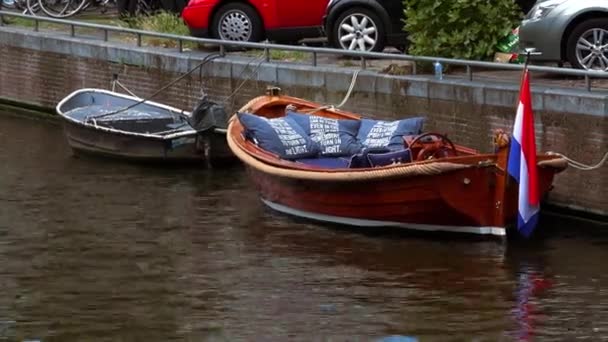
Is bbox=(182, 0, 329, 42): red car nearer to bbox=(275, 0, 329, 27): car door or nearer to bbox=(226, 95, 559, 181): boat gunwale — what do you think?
bbox=(275, 0, 329, 27): car door

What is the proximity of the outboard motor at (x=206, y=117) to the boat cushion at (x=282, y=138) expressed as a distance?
2.17 metres

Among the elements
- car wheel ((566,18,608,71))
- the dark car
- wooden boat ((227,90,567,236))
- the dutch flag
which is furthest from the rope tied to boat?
the dutch flag

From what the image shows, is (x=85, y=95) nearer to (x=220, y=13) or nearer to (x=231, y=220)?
(x=220, y=13)

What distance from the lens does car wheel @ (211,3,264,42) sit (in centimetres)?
2158

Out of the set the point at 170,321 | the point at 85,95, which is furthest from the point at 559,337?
the point at 85,95

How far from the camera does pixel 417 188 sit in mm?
15062

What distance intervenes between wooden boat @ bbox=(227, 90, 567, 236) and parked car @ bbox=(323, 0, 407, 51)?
375cm

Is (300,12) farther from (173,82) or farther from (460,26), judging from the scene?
(460,26)

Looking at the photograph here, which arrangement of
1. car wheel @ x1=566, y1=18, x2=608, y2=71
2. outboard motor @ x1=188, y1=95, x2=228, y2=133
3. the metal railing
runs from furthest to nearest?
1. outboard motor @ x1=188, y1=95, x2=228, y2=133
2. car wheel @ x1=566, y1=18, x2=608, y2=71
3. the metal railing

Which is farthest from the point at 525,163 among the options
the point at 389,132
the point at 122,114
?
the point at 122,114

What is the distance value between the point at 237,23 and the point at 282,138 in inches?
207

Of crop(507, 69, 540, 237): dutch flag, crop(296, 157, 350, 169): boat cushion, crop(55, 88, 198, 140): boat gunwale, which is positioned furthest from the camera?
crop(55, 88, 198, 140): boat gunwale

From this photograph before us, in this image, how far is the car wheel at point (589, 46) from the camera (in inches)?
656

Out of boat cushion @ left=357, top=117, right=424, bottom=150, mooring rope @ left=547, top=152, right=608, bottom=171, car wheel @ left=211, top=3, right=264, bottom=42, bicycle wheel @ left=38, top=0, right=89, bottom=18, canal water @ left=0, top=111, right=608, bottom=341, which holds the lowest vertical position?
canal water @ left=0, top=111, right=608, bottom=341
